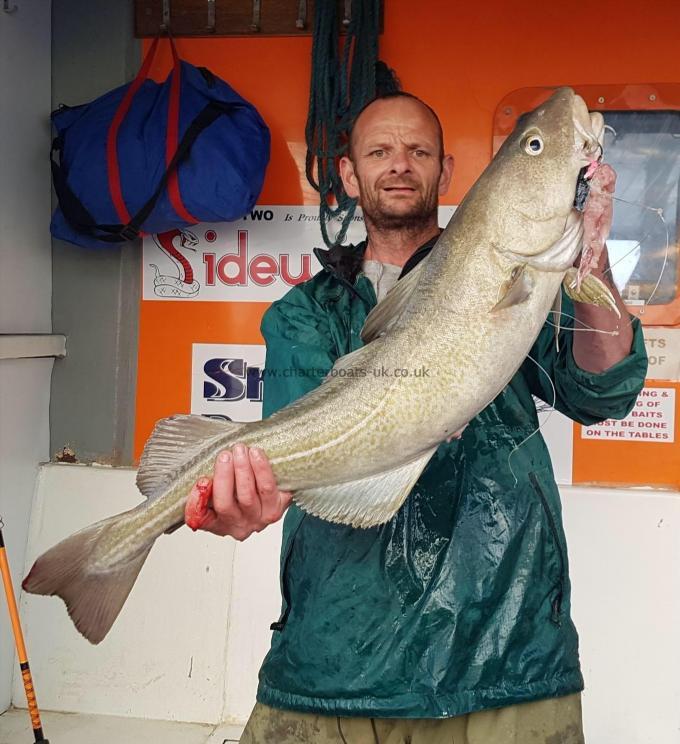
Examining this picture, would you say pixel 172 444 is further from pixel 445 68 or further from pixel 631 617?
pixel 445 68

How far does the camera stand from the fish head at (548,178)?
1712mm

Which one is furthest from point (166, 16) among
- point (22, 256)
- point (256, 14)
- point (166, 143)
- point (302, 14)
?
point (22, 256)

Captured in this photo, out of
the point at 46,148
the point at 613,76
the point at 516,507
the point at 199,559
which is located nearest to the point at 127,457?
the point at 199,559

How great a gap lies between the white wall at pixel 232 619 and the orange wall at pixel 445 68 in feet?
1.86

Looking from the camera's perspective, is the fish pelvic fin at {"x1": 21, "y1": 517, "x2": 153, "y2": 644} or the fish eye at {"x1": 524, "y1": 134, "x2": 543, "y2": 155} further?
the fish pelvic fin at {"x1": 21, "y1": 517, "x2": 153, "y2": 644}

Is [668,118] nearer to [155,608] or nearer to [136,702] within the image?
[155,608]

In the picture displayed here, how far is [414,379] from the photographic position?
70.2 inches

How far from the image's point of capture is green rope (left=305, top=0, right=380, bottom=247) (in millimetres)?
3607

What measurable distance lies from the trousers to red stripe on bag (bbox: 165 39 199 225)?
2004mm

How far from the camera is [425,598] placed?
214 cm

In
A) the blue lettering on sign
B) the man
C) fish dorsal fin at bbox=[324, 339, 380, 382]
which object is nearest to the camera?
fish dorsal fin at bbox=[324, 339, 380, 382]

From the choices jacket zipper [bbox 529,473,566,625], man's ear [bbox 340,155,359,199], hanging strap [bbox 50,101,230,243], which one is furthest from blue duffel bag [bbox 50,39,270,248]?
jacket zipper [bbox 529,473,566,625]

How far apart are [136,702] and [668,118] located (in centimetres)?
317

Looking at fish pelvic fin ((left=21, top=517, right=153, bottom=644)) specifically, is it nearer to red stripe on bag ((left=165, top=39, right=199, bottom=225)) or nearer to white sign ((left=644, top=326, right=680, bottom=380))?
red stripe on bag ((left=165, top=39, right=199, bottom=225))
